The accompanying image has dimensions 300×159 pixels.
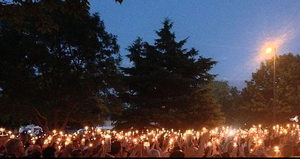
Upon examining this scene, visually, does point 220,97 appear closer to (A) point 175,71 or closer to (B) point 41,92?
(A) point 175,71

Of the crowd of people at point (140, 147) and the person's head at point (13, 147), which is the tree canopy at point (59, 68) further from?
the person's head at point (13, 147)

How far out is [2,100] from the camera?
80.0 feet

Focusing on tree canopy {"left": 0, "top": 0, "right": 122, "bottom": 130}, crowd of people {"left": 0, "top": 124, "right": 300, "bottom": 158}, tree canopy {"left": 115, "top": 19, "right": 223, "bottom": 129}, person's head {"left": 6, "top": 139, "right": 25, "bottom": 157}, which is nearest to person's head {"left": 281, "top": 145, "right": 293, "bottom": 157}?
crowd of people {"left": 0, "top": 124, "right": 300, "bottom": 158}

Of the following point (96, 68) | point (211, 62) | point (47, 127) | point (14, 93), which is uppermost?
point (211, 62)

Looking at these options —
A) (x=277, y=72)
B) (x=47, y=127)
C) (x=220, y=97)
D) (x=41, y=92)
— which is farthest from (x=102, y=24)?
(x=220, y=97)

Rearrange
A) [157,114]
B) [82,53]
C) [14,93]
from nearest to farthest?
[14,93] → [82,53] → [157,114]

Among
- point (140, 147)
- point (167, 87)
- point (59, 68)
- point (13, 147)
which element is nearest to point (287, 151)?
point (140, 147)

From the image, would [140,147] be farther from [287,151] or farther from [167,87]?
[167,87]

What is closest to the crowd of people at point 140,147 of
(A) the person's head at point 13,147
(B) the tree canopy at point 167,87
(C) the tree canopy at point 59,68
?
(A) the person's head at point 13,147

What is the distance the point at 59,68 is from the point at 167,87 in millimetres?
10777

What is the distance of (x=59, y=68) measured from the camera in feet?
82.5

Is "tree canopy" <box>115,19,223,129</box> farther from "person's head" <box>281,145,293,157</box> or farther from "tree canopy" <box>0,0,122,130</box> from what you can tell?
"person's head" <box>281,145,293,157</box>

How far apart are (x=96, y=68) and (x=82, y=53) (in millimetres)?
1536

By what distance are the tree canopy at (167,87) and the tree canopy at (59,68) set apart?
6.03 meters
